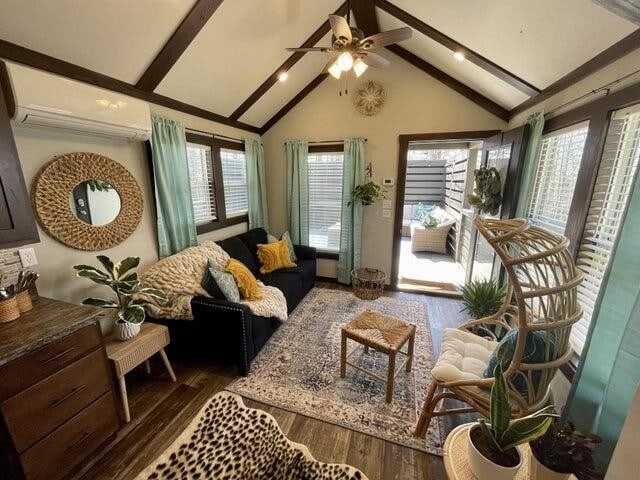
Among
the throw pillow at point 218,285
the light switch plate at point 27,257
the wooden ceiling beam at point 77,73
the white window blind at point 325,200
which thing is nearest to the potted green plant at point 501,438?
the throw pillow at point 218,285

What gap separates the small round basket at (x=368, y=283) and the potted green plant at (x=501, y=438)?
2.59 m

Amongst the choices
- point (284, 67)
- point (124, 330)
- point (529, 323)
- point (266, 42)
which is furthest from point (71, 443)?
point (284, 67)

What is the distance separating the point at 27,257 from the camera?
1.58 metres

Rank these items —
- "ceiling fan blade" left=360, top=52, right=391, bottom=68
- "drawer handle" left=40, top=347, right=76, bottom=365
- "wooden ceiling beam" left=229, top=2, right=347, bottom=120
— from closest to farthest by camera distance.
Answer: "drawer handle" left=40, top=347, right=76, bottom=365 < "ceiling fan blade" left=360, top=52, right=391, bottom=68 < "wooden ceiling beam" left=229, top=2, right=347, bottom=120

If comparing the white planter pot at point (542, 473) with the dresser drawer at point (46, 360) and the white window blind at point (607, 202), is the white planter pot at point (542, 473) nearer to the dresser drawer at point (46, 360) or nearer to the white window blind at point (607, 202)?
the white window blind at point (607, 202)

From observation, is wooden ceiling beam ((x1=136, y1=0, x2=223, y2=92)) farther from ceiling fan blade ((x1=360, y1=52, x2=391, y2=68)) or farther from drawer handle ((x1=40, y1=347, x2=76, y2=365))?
drawer handle ((x1=40, y1=347, x2=76, y2=365))

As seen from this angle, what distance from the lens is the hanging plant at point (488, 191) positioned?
103 inches

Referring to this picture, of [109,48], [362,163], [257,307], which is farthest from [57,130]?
[362,163]

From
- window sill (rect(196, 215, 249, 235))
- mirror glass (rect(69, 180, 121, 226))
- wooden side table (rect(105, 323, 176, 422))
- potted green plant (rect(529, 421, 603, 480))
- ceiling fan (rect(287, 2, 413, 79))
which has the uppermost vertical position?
ceiling fan (rect(287, 2, 413, 79))

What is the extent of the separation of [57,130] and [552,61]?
136 inches

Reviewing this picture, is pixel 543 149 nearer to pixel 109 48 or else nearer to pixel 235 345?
pixel 235 345

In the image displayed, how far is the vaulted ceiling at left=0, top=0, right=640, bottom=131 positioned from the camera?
1454 millimetres

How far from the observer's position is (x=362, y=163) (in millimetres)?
3512

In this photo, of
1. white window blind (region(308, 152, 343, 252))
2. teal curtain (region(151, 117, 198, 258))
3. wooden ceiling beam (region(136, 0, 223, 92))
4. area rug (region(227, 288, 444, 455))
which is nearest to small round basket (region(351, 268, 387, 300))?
white window blind (region(308, 152, 343, 252))
